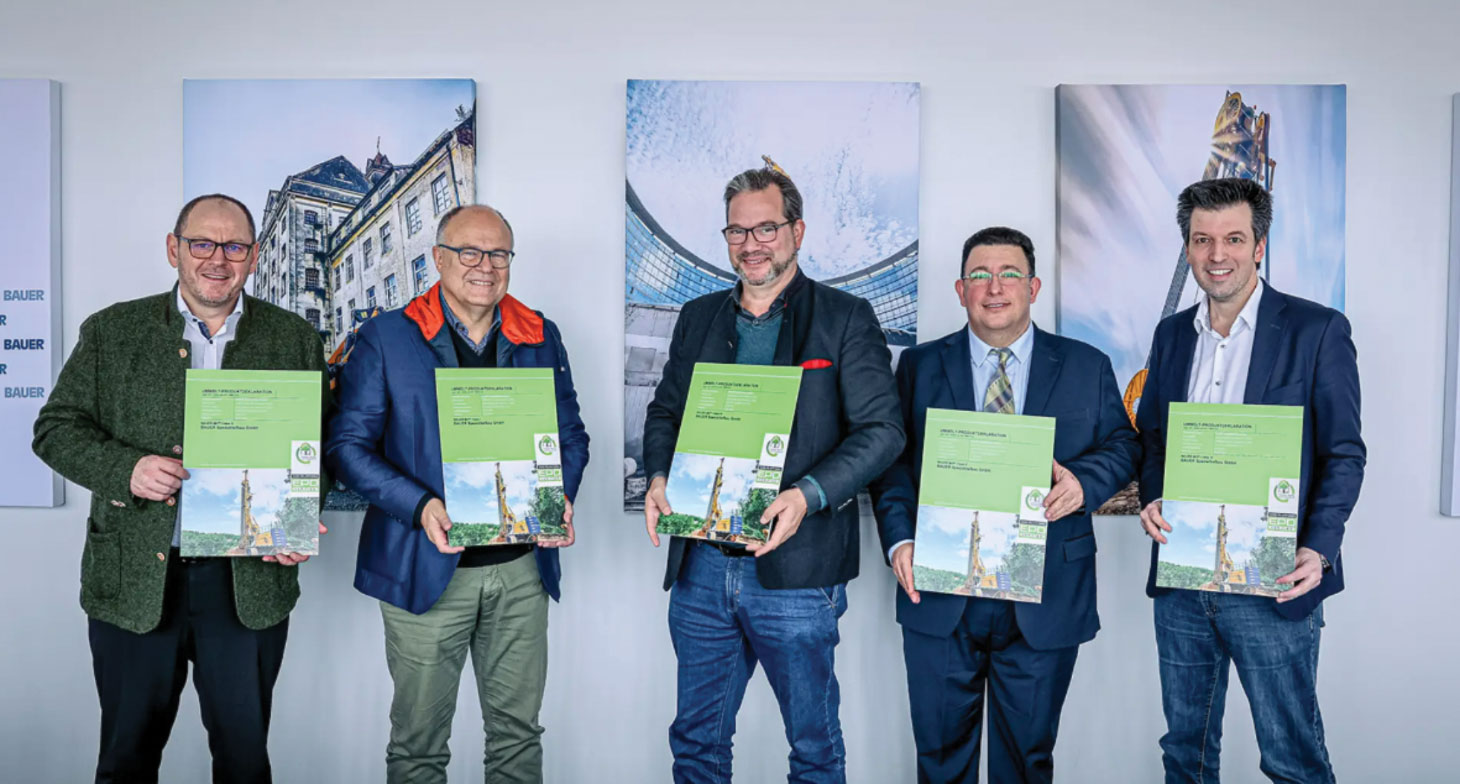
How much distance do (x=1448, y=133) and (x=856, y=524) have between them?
2512 mm

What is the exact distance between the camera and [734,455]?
2037 millimetres

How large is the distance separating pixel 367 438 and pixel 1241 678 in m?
2.29

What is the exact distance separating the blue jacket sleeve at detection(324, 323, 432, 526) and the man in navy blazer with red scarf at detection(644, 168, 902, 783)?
2.02 feet

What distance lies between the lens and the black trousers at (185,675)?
2113mm

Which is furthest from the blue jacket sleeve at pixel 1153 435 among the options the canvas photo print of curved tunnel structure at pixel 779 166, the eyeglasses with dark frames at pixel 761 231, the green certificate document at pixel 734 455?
the eyeglasses with dark frames at pixel 761 231

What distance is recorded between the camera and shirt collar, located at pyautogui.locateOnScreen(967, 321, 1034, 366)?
2.23m

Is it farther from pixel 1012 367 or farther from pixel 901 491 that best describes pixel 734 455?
pixel 1012 367

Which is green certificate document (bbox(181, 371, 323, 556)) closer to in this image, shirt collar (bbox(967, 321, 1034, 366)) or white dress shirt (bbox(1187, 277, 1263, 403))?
shirt collar (bbox(967, 321, 1034, 366))

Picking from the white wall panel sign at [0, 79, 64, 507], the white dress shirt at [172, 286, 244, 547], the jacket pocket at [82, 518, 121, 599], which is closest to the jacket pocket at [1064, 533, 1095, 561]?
the white dress shirt at [172, 286, 244, 547]

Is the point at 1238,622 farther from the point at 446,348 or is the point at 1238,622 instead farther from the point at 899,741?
the point at 446,348

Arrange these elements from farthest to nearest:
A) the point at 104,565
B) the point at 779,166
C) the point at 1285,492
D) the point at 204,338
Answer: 1. the point at 779,166
2. the point at 204,338
3. the point at 104,565
4. the point at 1285,492

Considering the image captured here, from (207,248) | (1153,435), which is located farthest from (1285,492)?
(207,248)

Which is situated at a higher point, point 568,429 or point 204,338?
point 204,338

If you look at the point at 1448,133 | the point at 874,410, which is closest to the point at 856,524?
the point at 874,410
